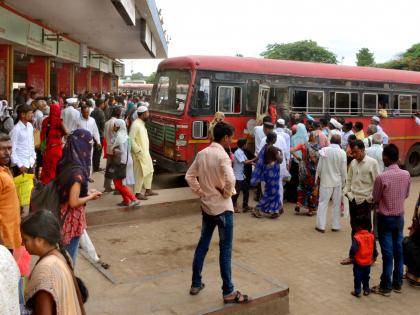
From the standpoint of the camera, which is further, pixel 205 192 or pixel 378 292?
pixel 378 292

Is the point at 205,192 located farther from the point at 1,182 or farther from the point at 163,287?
the point at 1,182

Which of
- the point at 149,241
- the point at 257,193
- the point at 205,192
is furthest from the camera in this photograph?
the point at 257,193

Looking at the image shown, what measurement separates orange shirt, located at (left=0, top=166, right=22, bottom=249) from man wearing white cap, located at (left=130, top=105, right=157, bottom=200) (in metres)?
3.77

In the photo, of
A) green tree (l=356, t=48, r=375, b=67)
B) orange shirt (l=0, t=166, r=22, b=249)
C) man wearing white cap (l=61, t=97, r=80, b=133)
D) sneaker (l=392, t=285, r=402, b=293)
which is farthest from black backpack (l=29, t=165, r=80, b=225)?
green tree (l=356, t=48, r=375, b=67)

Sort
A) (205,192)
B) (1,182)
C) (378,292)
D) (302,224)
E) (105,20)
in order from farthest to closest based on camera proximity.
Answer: (105,20) → (302,224) → (378,292) → (205,192) → (1,182)

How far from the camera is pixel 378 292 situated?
4.91 meters

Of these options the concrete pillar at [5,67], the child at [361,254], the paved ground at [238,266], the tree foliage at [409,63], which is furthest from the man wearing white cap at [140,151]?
the tree foliage at [409,63]

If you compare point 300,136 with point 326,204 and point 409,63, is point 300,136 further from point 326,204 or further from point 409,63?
point 409,63

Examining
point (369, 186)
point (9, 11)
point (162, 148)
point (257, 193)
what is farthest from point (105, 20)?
point (369, 186)

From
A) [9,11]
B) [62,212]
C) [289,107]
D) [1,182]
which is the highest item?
[9,11]

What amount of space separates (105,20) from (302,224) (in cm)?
907

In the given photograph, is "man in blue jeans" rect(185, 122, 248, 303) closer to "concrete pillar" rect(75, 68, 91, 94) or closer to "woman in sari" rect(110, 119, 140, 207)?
"woman in sari" rect(110, 119, 140, 207)

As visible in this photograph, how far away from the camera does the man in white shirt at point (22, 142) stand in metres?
6.11

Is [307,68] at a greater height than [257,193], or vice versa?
[307,68]
